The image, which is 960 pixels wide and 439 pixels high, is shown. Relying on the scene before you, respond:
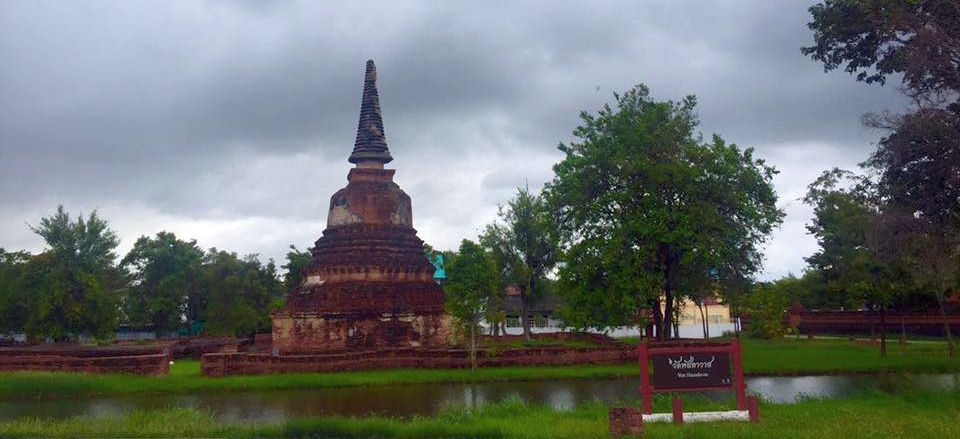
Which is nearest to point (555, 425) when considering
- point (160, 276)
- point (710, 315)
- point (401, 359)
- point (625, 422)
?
point (625, 422)

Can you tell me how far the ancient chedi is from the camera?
36.8 metres

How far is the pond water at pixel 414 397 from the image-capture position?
20.3 metres

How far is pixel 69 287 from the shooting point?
37.8 m

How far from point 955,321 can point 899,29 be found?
107ft

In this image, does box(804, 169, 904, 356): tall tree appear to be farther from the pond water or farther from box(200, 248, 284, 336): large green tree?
box(200, 248, 284, 336): large green tree

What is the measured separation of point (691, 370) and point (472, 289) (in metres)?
19.3

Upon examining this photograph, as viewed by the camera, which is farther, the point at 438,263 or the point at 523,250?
the point at 438,263

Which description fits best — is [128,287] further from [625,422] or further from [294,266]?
[625,422]

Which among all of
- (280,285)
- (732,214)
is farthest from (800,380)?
(280,285)

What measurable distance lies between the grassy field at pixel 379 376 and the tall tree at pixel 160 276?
78.3 ft

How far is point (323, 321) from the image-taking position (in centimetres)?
3678

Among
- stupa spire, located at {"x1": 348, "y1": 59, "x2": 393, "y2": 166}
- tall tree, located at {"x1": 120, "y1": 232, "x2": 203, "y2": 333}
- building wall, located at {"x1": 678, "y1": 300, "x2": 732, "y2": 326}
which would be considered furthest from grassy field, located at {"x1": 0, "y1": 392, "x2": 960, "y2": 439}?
building wall, located at {"x1": 678, "y1": 300, "x2": 732, "y2": 326}

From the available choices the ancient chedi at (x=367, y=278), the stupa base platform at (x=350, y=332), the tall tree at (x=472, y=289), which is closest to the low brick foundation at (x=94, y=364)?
the stupa base platform at (x=350, y=332)

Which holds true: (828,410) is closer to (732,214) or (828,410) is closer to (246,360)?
(732,214)
